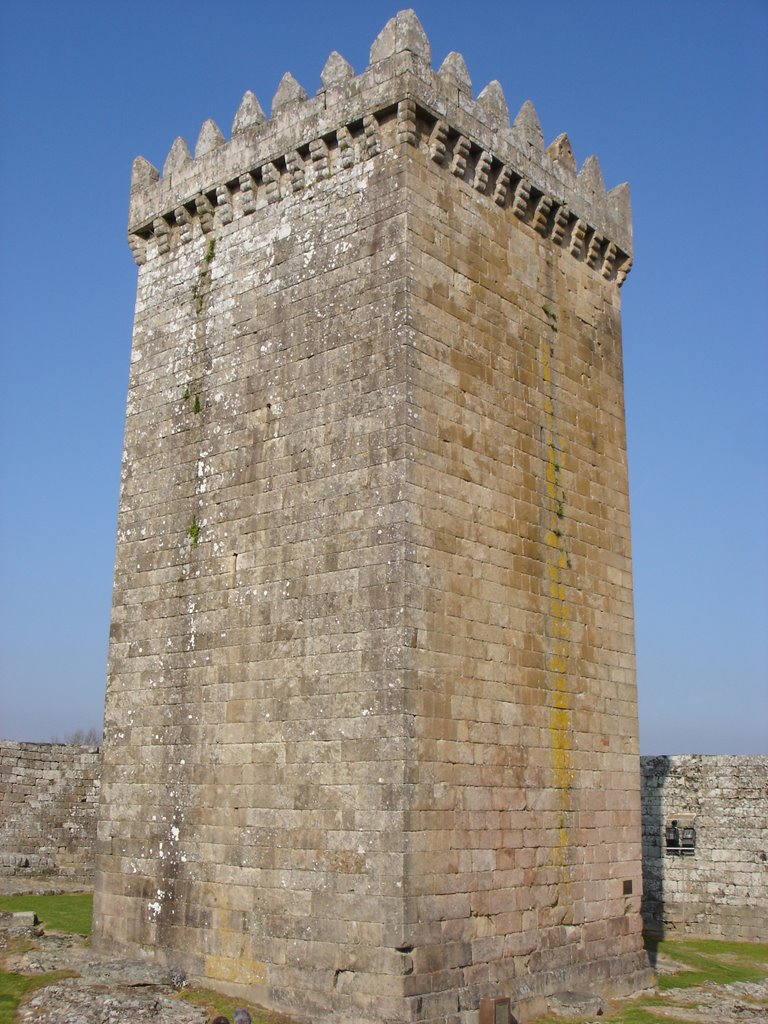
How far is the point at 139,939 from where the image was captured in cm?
1120

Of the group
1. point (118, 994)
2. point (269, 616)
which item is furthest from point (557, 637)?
point (118, 994)

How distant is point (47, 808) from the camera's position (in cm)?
1711

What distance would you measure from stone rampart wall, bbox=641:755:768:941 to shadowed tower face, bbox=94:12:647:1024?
494cm

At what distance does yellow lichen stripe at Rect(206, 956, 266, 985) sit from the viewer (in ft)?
32.4

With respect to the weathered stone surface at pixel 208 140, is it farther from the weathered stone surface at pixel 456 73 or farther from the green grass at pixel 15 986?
the green grass at pixel 15 986

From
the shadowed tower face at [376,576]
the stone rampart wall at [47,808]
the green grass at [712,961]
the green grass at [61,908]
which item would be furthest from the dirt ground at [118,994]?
the stone rampart wall at [47,808]

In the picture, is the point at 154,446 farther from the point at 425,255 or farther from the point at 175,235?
the point at 425,255

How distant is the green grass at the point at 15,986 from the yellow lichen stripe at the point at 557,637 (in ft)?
16.8

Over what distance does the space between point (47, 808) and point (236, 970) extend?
8140mm

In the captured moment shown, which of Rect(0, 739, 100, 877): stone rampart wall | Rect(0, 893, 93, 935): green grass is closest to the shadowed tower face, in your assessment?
Rect(0, 893, 93, 935): green grass

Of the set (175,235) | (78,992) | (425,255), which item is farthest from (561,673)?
(175,235)

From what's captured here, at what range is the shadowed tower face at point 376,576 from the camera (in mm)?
9523

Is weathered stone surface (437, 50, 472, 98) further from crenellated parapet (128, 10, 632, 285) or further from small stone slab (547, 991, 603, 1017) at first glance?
small stone slab (547, 991, 603, 1017)

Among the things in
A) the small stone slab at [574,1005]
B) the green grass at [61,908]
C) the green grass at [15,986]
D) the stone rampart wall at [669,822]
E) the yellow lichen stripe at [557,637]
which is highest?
the yellow lichen stripe at [557,637]
